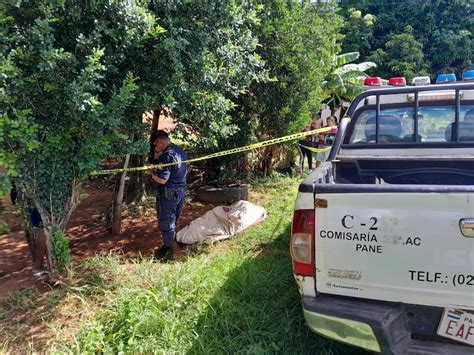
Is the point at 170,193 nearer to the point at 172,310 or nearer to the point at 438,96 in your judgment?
the point at 172,310

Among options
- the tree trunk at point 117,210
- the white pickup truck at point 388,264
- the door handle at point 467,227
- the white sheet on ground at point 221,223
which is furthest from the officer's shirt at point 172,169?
the door handle at point 467,227

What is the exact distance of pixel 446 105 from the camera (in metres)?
3.87

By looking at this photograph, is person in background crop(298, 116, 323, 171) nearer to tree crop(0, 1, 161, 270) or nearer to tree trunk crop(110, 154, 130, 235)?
tree trunk crop(110, 154, 130, 235)

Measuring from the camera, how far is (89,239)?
5203 millimetres

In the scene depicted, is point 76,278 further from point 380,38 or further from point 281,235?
point 380,38

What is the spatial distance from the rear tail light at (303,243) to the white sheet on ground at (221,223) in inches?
103

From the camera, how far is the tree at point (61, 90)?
9.54ft

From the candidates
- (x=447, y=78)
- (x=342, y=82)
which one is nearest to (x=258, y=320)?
(x=447, y=78)

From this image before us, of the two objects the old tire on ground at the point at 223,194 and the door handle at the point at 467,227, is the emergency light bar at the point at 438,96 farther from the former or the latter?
the old tire on ground at the point at 223,194

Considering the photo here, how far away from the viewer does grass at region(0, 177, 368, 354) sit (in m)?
2.87

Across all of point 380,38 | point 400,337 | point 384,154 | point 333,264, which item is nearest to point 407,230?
point 333,264

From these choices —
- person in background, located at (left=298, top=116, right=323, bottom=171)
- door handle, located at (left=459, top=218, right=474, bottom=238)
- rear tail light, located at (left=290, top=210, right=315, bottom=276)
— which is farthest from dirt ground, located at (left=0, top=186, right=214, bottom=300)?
door handle, located at (left=459, top=218, right=474, bottom=238)

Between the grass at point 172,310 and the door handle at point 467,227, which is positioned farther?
the grass at point 172,310

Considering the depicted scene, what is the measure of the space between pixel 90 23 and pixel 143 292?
7.59 ft
